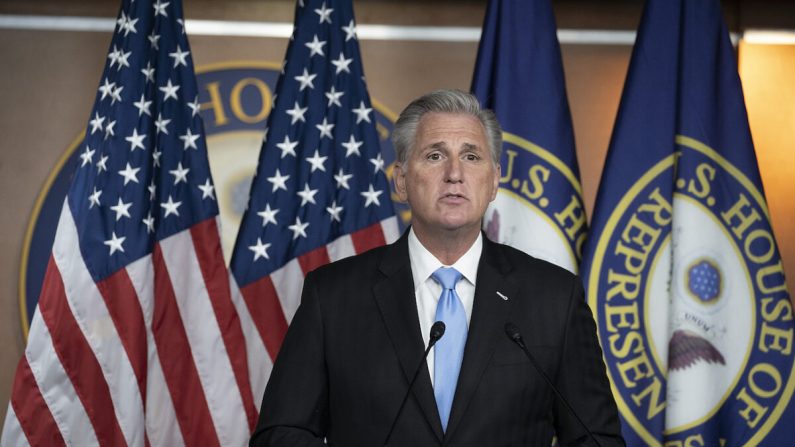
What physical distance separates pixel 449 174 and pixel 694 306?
149 centimetres

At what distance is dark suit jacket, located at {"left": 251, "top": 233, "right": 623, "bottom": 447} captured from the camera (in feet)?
5.49

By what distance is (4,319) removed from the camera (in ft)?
11.6

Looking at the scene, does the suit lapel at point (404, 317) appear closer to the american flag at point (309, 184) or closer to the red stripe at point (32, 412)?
the american flag at point (309, 184)

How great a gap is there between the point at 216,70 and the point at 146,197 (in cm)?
83

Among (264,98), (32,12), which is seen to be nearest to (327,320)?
(264,98)

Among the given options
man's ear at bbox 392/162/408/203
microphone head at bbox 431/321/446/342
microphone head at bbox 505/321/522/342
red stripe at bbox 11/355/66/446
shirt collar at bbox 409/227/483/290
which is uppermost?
man's ear at bbox 392/162/408/203

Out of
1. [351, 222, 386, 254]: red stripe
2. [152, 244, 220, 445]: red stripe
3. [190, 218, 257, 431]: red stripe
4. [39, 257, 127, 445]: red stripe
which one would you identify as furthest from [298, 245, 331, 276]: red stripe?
[39, 257, 127, 445]: red stripe

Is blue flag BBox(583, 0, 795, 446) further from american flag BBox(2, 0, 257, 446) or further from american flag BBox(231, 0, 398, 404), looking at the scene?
american flag BBox(2, 0, 257, 446)

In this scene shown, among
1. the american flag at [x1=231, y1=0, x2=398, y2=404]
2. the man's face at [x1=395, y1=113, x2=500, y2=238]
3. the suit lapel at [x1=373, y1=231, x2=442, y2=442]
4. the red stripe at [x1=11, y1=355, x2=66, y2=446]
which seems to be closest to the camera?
the suit lapel at [x1=373, y1=231, x2=442, y2=442]

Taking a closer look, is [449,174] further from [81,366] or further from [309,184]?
[81,366]

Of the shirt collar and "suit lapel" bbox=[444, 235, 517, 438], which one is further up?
the shirt collar

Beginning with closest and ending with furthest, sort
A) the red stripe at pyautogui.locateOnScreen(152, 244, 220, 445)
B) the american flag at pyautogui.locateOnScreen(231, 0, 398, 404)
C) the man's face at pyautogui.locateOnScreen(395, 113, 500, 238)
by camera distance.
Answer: the man's face at pyautogui.locateOnScreen(395, 113, 500, 238) < the red stripe at pyautogui.locateOnScreen(152, 244, 220, 445) < the american flag at pyautogui.locateOnScreen(231, 0, 398, 404)

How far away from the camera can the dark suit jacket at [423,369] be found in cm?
167

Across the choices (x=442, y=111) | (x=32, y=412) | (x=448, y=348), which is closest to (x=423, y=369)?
(x=448, y=348)
